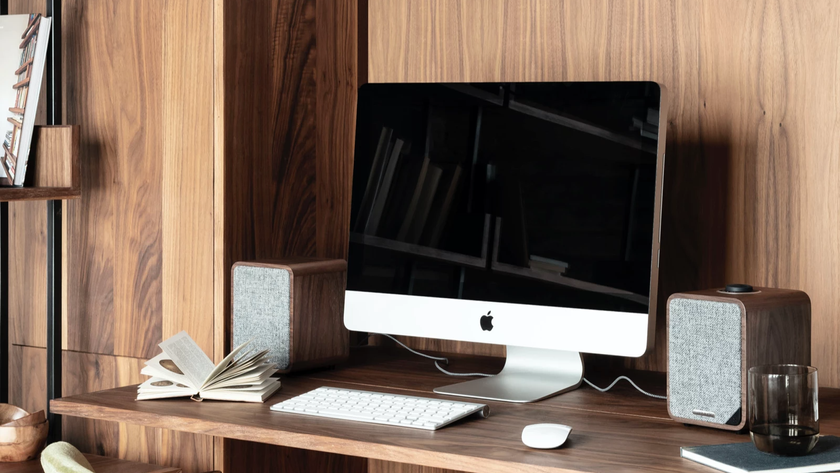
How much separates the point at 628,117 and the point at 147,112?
35.7 inches

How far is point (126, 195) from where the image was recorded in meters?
1.77

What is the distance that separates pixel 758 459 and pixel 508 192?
0.62m

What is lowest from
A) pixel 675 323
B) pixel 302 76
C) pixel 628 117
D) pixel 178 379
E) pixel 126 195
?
pixel 178 379

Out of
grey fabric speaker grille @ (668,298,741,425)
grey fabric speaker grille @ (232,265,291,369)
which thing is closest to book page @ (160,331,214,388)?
grey fabric speaker grille @ (232,265,291,369)

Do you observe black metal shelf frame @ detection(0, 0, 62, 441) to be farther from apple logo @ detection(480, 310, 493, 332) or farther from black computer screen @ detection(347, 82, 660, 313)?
apple logo @ detection(480, 310, 493, 332)

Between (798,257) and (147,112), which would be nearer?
(798,257)

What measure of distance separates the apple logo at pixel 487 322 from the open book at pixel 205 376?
14.1 inches

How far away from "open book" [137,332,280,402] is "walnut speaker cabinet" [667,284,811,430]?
641 mm

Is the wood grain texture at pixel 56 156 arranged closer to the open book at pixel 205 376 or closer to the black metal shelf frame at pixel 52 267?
the black metal shelf frame at pixel 52 267

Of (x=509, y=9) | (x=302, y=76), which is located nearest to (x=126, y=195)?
(x=302, y=76)

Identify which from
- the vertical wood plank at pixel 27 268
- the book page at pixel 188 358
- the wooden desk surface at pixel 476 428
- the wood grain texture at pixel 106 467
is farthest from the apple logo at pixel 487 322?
the vertical wood plank at pixel 27 268

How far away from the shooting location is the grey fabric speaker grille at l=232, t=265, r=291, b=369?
5.33ft

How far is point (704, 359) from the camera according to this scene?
1.29 meters

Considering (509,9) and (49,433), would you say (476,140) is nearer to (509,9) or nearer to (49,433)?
(509,9)
